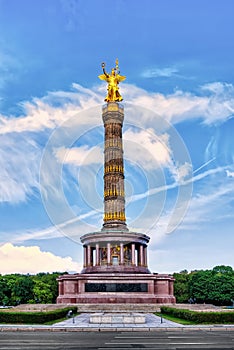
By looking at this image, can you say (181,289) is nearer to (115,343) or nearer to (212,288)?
(212,288)

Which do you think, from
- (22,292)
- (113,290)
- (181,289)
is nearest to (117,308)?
(113,290)

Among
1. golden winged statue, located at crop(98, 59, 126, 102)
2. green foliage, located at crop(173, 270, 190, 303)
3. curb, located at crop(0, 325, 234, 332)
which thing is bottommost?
green foliage, located at crop(173, 270, 190, 303)

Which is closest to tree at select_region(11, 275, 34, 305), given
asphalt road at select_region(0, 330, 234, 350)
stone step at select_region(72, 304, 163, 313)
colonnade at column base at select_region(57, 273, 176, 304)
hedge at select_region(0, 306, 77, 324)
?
colonnade at column base at select_region(57, 273, 176, 304)

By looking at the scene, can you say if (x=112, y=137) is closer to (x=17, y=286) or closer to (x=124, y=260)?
(x=124, y=260)

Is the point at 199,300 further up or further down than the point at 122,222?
further down

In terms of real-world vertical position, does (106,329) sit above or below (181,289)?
above

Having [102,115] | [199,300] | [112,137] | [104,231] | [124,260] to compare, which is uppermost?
[102,115]

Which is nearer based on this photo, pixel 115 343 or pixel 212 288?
pixel 115 343

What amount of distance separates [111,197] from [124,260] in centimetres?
878

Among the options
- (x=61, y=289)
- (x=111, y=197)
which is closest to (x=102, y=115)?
(x=111, y=197)

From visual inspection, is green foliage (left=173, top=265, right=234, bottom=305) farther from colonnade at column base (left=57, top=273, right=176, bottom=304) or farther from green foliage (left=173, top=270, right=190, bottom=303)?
colonnade at column base (left=57, top=273, right=176, bottom=304)

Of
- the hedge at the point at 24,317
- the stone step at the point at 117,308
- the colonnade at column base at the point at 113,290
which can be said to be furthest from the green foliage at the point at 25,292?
the hedge at the point at 24,317

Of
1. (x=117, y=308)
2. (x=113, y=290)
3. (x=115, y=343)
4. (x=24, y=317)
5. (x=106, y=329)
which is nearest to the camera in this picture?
(x=115, y=343)

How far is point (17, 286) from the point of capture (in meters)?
65.6
